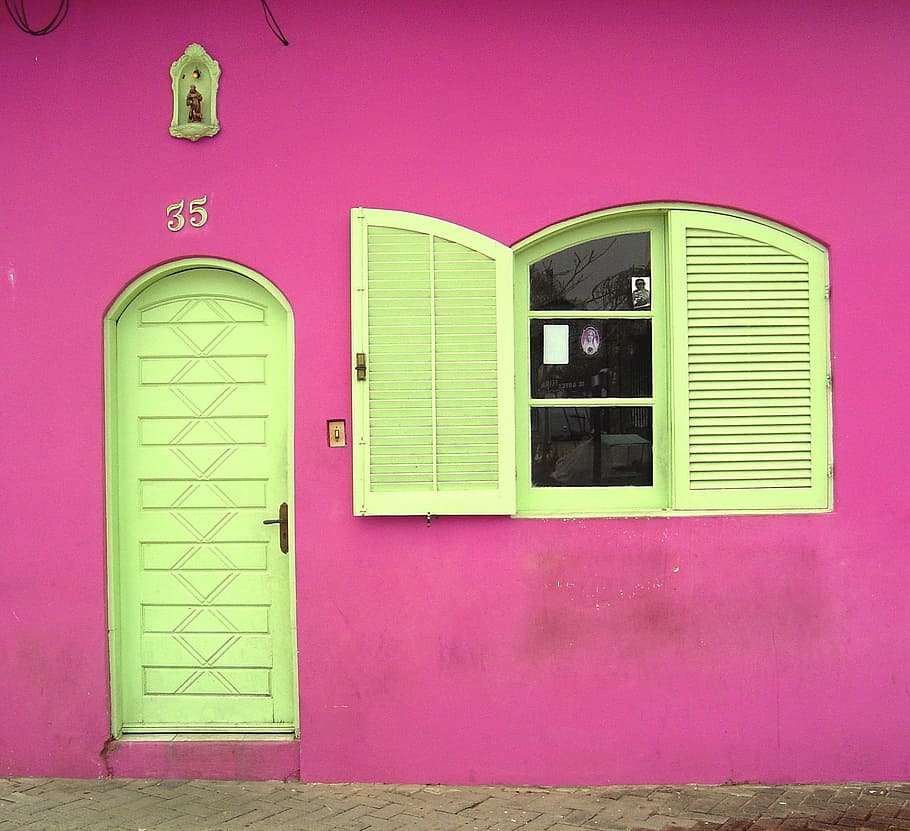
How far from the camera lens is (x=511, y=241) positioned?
493cm

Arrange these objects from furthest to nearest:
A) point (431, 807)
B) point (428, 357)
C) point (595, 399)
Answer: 1. point (595, 399)
2. point (428, 357)
3. point (431, 807)

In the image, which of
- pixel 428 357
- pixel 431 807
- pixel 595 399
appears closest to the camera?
pixel 431 807

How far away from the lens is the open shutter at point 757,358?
4.96 metres

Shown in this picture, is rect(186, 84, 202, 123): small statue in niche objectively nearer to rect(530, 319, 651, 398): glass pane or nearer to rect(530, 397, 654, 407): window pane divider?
rect(530, 319, 651, 398): glass pane

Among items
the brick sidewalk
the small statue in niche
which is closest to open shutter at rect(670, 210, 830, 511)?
the brick sidewalk

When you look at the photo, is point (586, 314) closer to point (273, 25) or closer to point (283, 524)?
point (283, 524)

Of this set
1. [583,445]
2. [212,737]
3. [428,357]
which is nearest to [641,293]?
[583,445]

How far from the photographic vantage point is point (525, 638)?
491 centimetres

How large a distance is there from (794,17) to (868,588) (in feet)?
9.35

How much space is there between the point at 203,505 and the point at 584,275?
7.41 ft

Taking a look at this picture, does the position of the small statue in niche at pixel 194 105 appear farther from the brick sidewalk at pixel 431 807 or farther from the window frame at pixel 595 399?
the brick sidewalk at pixel 431 807

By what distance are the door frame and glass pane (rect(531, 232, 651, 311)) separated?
1274 mm

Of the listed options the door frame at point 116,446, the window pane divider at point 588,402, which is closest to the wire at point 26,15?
the door frame at point 116,446

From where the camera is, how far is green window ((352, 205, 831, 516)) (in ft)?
16.0
